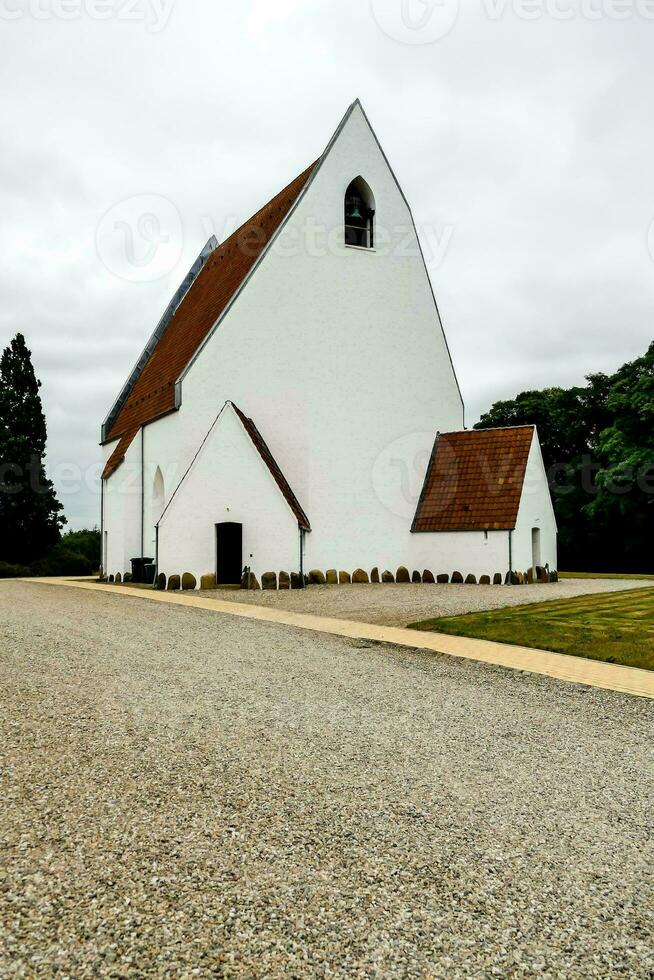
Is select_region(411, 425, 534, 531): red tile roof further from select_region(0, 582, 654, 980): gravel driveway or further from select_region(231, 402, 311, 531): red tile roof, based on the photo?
select_region(0, 582, 654, 980): gravel driveway

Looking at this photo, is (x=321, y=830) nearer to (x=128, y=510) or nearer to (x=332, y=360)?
(x=332, y=360)

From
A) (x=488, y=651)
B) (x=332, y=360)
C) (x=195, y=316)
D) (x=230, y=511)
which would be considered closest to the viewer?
(x=488, y=651)

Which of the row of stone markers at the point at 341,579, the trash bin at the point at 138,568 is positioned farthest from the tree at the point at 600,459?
the trash bin at the point at 138,568

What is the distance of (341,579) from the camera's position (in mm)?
24922

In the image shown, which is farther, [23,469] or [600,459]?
[600,459]

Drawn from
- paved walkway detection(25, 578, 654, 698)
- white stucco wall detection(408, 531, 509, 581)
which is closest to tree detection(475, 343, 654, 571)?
white stucco wall detection(408, 531, 509, 581)

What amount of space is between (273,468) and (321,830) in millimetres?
20123

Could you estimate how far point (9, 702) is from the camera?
21.9ft

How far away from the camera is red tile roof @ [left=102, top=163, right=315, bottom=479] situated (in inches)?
1033

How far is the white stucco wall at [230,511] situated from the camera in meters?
22.2

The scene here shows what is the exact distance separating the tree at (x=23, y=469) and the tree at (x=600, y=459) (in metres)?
27.8

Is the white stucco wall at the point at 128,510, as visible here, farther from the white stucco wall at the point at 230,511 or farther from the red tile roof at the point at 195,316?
the white stucco wall at the point at 230,511

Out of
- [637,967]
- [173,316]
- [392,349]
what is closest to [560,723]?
[637,967]

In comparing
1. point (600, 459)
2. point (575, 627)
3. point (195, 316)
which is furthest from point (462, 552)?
point (600, 459)
